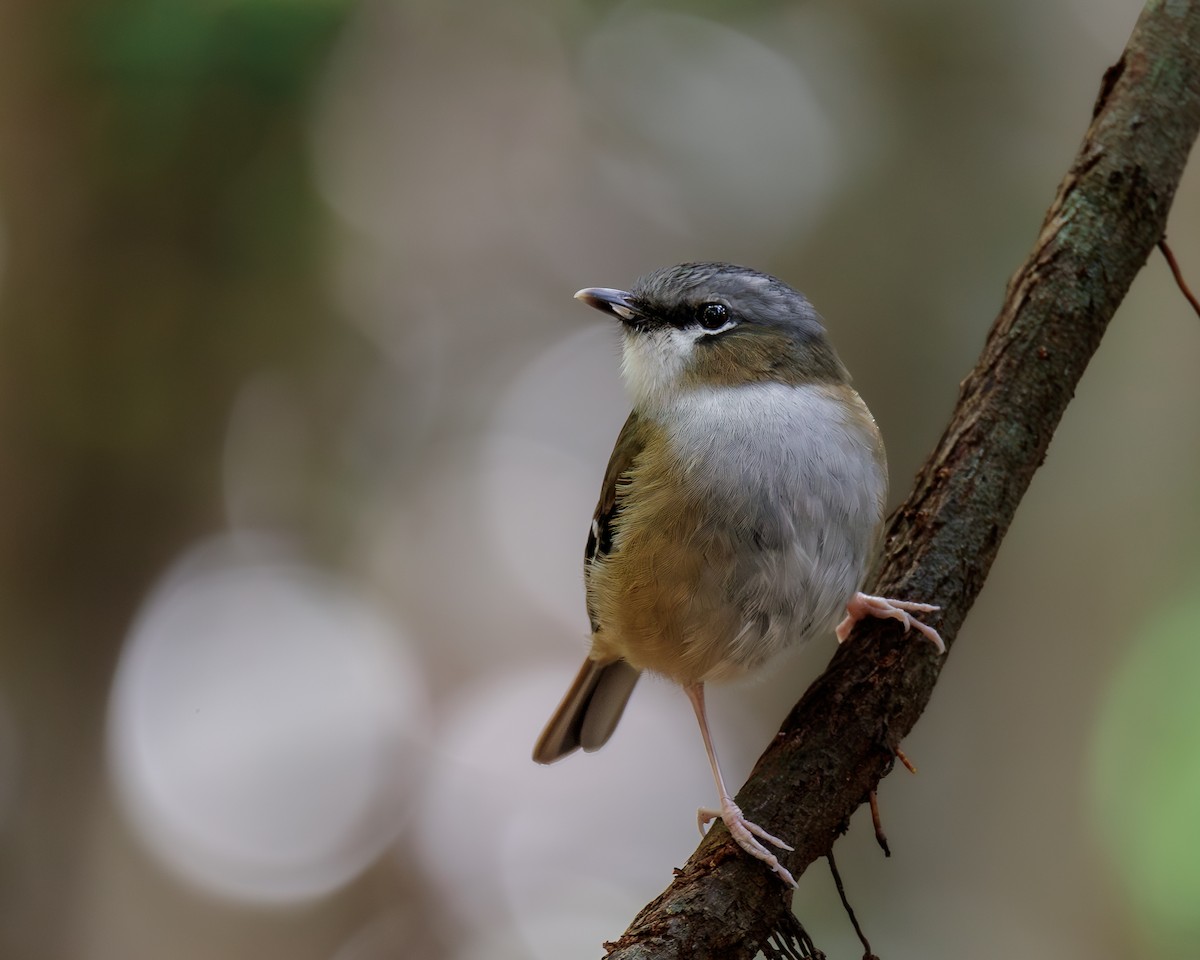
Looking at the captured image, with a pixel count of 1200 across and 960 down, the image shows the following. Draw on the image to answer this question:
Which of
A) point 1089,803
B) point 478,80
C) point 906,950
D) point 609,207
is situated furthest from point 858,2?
point 906,950

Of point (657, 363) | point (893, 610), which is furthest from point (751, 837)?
point (657, 363)

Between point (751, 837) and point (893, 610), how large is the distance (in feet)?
2.34

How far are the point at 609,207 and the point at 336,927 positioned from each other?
4625 mm

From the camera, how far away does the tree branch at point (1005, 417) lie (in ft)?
8.21

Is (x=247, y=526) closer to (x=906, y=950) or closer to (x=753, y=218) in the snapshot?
(x=753, y=218)

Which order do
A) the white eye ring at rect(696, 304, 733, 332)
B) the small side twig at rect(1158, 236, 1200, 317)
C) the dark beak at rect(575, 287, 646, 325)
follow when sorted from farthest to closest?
the dark beak at rect(575, 287, 646, 325)
the white eye ring at rect(696, 304, 733, 332)
the small side twig at rect(1158, 236, 1200, 317)

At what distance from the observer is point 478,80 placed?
6.80 m

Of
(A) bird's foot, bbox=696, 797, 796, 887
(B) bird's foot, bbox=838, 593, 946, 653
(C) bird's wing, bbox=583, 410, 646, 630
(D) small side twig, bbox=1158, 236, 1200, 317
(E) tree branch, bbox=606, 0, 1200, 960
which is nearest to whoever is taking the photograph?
(A) bird's foot, bbox=696, 797, 796, 887

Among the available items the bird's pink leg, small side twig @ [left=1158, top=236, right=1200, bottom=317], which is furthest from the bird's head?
the bird's pink leg

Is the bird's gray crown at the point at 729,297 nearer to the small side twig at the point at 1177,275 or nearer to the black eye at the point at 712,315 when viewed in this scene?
the black eye at the point at 712,315

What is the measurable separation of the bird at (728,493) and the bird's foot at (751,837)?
13mm

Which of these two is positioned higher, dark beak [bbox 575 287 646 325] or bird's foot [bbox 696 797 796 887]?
dark beak [bbox 575 287 646 325]

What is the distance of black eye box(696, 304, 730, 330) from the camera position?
3.22 meters

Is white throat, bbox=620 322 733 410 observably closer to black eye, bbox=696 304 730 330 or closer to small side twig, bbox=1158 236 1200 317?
black eye, bbox=696 304 730 330
